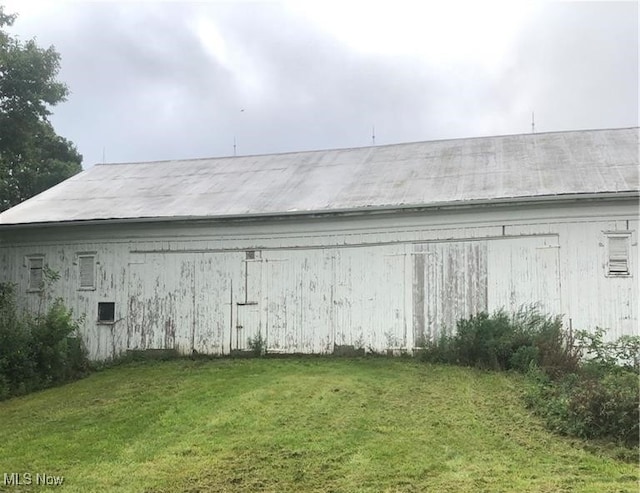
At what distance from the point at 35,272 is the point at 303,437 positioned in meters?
10.2

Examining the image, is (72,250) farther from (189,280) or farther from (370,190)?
(370,190)

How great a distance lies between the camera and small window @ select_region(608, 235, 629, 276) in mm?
11555

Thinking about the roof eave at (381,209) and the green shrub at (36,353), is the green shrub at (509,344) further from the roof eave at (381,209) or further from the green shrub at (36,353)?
the green shrub at (36,353)

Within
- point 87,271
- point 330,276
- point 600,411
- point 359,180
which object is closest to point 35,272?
point 87,271

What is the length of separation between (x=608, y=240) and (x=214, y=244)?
796 centimetres

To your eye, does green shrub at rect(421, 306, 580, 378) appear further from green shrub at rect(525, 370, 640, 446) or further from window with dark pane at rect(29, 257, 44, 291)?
window with dark pane at rect(29, 257, 44, 291)

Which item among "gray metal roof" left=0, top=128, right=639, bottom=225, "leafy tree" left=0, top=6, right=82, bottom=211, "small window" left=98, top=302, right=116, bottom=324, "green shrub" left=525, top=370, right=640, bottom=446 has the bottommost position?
"green shrub" left=525, top=370, right=640, bottom=446

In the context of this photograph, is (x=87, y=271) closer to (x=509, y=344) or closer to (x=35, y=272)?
(x=35, y=272)

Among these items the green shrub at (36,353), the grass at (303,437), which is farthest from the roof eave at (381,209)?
the grass at (303,437)

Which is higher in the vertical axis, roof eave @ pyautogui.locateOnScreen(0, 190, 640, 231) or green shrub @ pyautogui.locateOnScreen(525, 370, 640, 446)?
roof eave @ pyautogui.locateOnScreen(0, 190, 640, 231)

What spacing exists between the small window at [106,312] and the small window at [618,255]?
10.4 m

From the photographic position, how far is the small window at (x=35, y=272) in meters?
14.8

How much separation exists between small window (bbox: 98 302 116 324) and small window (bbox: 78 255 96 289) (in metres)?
0.52

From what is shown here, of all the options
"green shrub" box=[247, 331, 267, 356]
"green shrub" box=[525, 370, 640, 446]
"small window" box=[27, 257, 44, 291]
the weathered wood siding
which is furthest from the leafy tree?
"green shrub" box=[525, 370, 640, 446]
